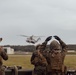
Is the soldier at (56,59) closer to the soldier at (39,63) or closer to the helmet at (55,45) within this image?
the helmet at (55,45)

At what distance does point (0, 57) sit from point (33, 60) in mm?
1649

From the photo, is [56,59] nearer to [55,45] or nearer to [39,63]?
[55,45]

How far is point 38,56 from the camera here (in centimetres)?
1422

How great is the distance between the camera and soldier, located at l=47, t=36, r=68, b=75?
476 inches

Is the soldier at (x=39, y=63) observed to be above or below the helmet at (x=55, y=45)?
below

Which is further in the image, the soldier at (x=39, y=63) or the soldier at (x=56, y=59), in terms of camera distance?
the soldier at (x=39, y=63)

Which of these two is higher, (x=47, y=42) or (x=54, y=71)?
(x=47, y=42)

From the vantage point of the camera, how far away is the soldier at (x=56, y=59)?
476 inches

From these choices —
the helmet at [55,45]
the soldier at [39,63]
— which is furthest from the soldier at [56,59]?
the soldier at [39,63]

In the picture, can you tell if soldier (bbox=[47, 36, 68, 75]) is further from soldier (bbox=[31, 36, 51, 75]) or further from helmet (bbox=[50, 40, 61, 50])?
soldier (bbox=[31, 36, 51, 75])

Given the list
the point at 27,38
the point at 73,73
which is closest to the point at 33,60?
the point at 73,73

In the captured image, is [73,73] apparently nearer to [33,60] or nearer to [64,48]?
[33,60]

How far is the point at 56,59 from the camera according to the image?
12.2 meters

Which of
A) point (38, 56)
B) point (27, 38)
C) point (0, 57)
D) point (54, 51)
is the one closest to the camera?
point (54, 51)
